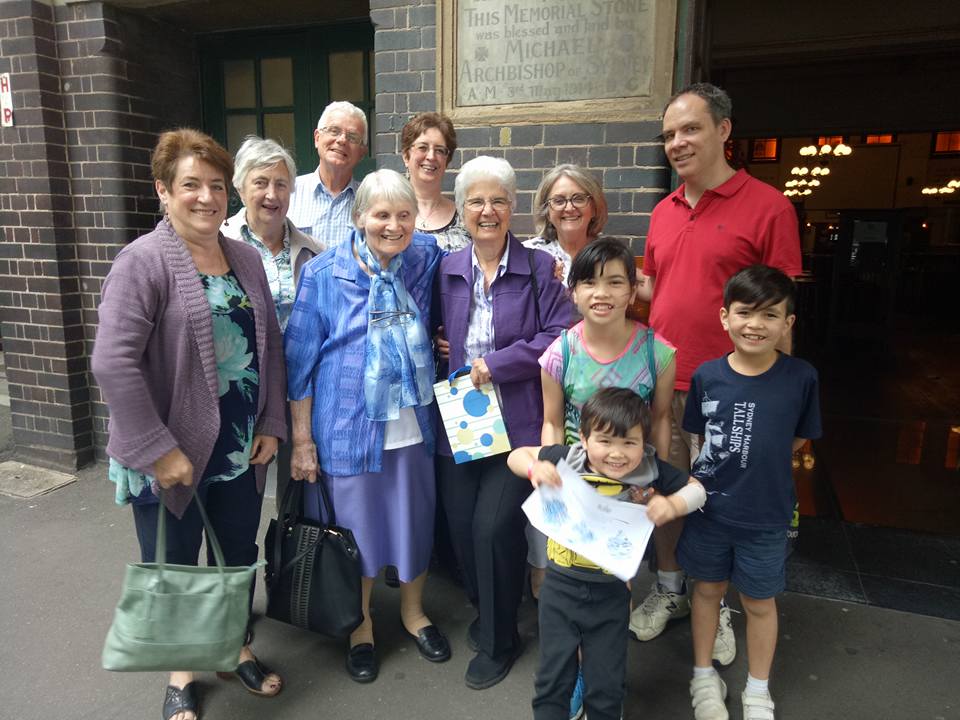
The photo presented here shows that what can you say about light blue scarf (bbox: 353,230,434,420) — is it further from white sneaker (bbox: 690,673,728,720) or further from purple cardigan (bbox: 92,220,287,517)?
white sneaker (bbox: 690,673,728,720)

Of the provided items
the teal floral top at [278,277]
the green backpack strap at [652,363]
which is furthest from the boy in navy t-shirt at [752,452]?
the teal floral top at [278,277]

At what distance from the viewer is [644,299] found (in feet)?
9.77

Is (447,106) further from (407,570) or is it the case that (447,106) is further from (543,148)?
(407,570)

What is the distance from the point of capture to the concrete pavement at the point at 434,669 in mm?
2518

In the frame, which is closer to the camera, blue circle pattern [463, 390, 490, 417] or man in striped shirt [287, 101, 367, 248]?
blue circle pattern [463, 390, 490, 417]

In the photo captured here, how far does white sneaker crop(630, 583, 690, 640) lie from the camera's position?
2.92 metres

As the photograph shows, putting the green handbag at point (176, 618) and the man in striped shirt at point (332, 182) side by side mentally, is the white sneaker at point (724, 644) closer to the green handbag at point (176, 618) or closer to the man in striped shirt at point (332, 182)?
the green handbag at point (176, 618)

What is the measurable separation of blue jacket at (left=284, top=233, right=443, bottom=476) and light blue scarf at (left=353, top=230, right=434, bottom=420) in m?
0.04

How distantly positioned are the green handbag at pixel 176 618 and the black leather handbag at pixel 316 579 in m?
0.35

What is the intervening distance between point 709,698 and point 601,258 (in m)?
1.62

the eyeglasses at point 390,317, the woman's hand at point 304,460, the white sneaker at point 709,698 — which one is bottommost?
the white sneaker at point 709,698

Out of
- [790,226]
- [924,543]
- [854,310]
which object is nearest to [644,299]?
[790,226]

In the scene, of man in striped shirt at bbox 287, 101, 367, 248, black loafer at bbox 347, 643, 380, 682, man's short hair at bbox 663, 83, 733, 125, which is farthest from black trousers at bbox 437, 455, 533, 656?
man's short hair at bbox 663, 83, 733, 125

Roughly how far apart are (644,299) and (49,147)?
4230mm
